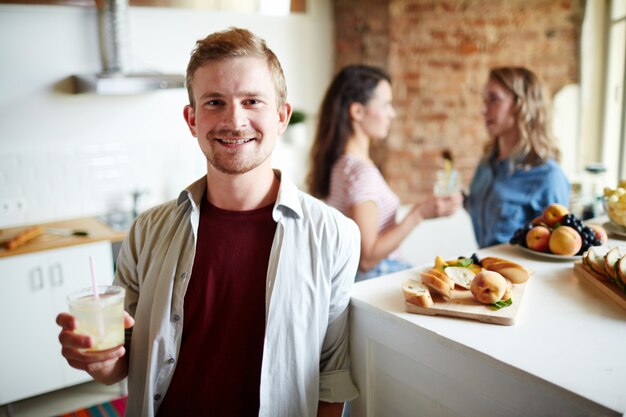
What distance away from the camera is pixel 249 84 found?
4.18 ft

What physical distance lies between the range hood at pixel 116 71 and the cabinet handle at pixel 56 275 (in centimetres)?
96

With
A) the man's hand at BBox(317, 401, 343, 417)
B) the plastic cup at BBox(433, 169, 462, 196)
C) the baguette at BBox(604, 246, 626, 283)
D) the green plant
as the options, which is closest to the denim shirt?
the plastic cup at BBox(433, 169, 462, 196)

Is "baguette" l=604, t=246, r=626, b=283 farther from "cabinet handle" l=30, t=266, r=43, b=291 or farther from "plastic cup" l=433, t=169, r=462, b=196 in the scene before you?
"cabinet handle" l=30, t=266, r=43, b=291

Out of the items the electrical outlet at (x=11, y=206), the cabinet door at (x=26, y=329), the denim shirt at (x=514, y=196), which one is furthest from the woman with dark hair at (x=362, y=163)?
the electrical outlet at (x=11, y=206)

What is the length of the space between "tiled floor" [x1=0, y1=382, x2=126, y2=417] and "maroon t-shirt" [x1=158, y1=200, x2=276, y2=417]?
1.87 metres

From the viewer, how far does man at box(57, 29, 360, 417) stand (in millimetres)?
1258

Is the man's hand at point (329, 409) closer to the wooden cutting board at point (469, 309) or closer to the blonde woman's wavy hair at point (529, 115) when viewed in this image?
the wooden cutting board at point (469, 309)

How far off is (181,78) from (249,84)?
1.95 metres

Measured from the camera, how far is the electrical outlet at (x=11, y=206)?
3.13 meters

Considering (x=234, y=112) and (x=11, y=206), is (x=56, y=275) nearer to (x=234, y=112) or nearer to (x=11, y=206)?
(x=11, y=206)

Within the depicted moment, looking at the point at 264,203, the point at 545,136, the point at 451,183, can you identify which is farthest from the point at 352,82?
the point at 264,203

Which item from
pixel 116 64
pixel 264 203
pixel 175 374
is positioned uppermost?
pixel 116 64

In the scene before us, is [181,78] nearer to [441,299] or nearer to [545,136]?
[545,136]

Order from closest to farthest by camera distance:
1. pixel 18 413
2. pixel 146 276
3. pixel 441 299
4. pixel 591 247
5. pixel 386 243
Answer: pixel 441 299
pixel 146 276
pixel 591 247
pixel 386 243
pixel 18 413
